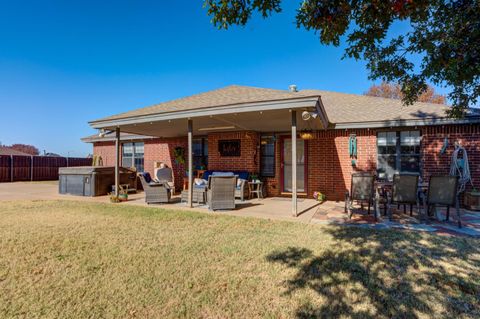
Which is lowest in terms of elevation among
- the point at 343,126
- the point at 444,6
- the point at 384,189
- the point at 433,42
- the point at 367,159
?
the point at 384,189

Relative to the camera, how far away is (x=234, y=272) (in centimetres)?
316

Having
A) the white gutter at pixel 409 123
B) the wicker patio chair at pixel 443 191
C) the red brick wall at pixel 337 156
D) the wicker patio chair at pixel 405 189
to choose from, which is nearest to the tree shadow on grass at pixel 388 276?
the wicker patio chair at pixel 443 191

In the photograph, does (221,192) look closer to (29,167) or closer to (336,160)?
(336,160)

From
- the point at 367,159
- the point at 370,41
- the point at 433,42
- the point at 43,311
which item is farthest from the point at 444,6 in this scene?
the point at 43,311

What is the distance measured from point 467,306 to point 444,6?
5612 millimetres

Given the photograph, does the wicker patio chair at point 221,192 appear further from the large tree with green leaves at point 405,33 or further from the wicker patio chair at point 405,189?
the large tree with green leaves at point 405,33

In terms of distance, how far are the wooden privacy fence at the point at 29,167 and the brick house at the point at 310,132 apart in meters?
14.3

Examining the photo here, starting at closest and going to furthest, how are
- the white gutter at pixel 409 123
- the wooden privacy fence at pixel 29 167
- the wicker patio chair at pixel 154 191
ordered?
the white gutter at pixel 409 123
the wicker patio chair at pixel 154 191
the wooden privacy fence at pixel 29 167

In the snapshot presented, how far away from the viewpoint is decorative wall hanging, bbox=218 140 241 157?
10.2 m

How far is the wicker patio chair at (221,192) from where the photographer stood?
22.6ft

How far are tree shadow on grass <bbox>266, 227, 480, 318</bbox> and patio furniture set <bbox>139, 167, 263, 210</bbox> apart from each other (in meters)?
3.33

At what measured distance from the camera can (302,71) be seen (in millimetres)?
14422

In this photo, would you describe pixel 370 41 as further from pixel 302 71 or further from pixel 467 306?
pixel 302 71

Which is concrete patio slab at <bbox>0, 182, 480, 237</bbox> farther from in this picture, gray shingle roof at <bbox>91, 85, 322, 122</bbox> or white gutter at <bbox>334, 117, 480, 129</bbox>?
gray shingle roof at <bbox>91, 85, 322, 122</bbox>
